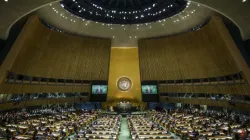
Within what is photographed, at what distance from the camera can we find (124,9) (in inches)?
1128

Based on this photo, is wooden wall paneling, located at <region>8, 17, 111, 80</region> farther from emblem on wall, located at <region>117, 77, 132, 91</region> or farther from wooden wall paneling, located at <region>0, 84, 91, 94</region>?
emblem on wall, located at <region>117, 77, 132, 91</region>

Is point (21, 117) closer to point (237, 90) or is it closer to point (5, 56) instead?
point (5, 56)

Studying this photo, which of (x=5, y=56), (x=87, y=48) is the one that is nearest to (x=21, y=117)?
(x=5, y=56)

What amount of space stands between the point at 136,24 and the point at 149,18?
219cm

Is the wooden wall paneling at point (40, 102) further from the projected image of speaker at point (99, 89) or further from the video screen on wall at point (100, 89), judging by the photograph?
the video screen on wall at point (100, 89)

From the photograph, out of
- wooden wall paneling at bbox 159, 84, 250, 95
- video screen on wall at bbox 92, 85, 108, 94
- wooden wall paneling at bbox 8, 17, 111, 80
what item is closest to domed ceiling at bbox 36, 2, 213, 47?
wooden wall paneling at bbox 8, 17, 111, 80

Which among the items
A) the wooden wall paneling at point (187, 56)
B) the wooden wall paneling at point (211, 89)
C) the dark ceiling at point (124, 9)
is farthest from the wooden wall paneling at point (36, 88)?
the wooden wall paneling at point (211, 89)

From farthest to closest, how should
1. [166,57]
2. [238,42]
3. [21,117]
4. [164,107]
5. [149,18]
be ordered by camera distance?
[164,107] < [166,57] < [149,18] < [238,42] < [21,117]

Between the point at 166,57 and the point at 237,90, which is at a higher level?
the point at 166,57

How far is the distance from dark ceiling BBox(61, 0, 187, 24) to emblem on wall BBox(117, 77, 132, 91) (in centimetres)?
1376

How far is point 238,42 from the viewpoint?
74.3 ft

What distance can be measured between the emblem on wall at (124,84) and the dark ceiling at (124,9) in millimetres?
13763

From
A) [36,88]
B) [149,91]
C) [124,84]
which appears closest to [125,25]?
[149,91]

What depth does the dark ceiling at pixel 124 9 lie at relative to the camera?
2503 centimetres
